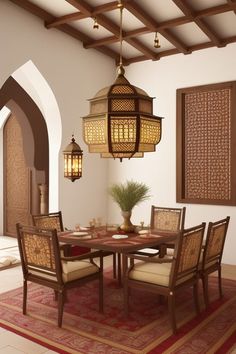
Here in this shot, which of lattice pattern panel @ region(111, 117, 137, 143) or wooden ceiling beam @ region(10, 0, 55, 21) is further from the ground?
wooden ceiling beam @ region(10, 0, 55, 21)

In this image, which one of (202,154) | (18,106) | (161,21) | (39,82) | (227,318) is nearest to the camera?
(227,318)

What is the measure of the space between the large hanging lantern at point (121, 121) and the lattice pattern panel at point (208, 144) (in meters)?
2.71

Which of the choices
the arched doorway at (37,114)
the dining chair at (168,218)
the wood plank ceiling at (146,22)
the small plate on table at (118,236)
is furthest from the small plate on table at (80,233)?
the wood plank ceiling at (146,22)

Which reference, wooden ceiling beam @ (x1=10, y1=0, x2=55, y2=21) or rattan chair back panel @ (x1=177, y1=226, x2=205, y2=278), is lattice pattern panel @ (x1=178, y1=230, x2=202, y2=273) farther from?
wooden ceiling beam @ (x1=10, y1=0, x2=55, y2=21)

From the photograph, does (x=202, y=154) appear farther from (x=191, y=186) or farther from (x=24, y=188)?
(x=24, y=188)

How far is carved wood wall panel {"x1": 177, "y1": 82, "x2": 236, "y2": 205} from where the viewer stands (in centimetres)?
530

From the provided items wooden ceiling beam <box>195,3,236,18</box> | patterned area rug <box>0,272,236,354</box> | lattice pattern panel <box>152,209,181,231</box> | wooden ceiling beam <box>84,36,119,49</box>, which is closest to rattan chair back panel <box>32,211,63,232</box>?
patterned area rug <box>0,272,236,354</box>

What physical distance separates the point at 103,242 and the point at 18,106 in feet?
10.4

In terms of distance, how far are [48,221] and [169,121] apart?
2.45m

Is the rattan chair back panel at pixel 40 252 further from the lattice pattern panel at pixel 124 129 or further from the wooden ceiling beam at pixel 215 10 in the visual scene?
the wooden ceiling beam at pixel 215 10

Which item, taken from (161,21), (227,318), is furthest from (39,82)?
(227,318)

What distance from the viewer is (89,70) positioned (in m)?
5.74

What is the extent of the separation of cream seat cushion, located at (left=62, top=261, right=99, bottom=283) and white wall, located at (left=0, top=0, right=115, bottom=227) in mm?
1992

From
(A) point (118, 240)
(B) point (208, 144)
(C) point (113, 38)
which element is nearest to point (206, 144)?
(B) point (208, 144)
